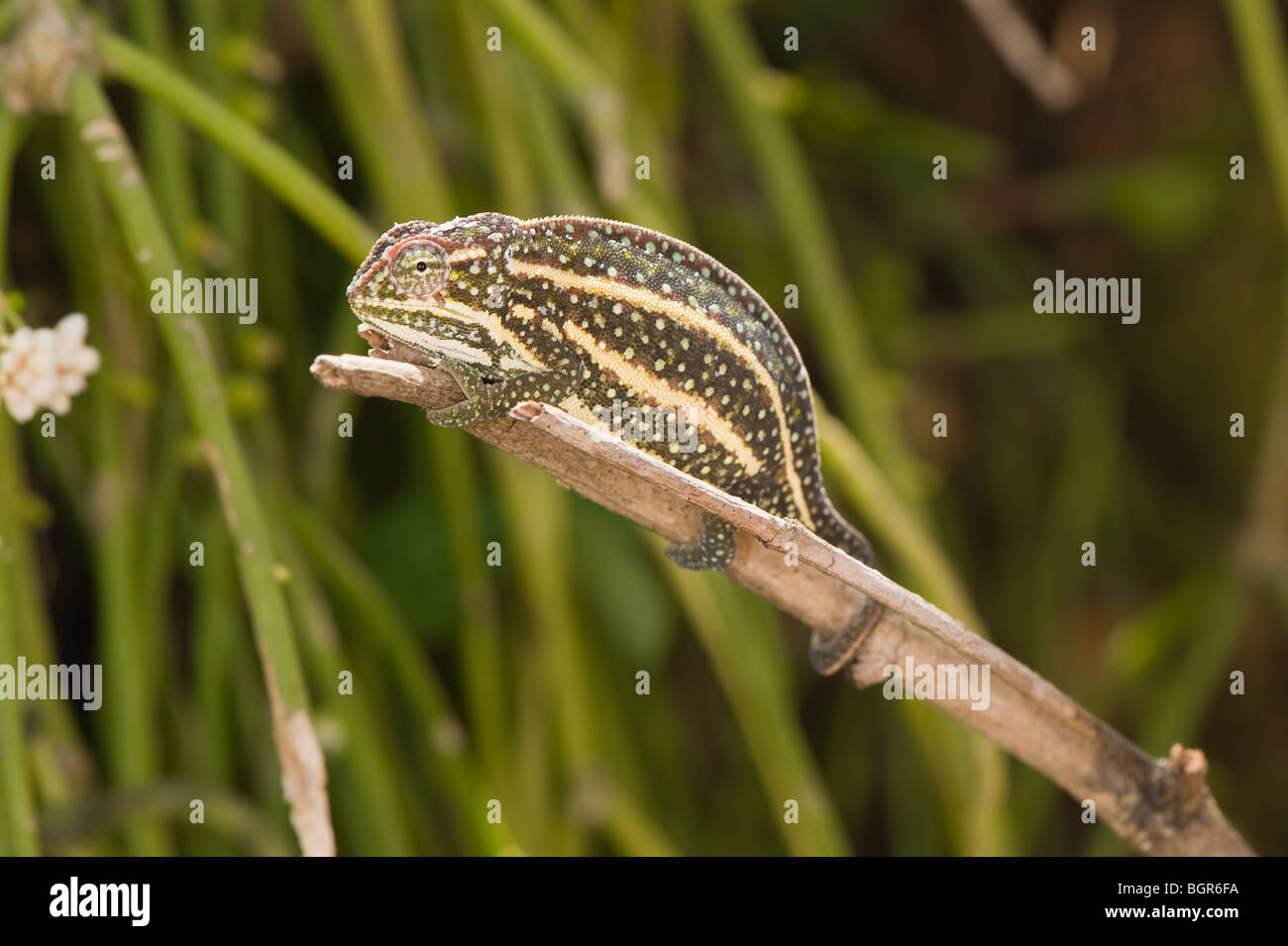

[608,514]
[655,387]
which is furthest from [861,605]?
[608,514]

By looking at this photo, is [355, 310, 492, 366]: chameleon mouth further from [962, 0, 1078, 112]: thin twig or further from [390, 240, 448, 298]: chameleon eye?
[962, 0, 1078, 112]: thin twig

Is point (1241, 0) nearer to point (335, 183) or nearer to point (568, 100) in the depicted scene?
point (568, 100)

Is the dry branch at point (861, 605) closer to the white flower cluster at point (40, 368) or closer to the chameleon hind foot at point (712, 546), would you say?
the chameleon hind foot at point (712, 546)

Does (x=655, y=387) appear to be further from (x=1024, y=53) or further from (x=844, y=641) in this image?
(x=1024, y=53)

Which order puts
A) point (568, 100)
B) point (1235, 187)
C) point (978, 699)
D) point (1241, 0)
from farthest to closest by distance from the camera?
point (1235, 187)
point (1241, 0)
point (568, 100)
point (978, 699)

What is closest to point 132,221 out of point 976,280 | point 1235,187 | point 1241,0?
point 1241,0
